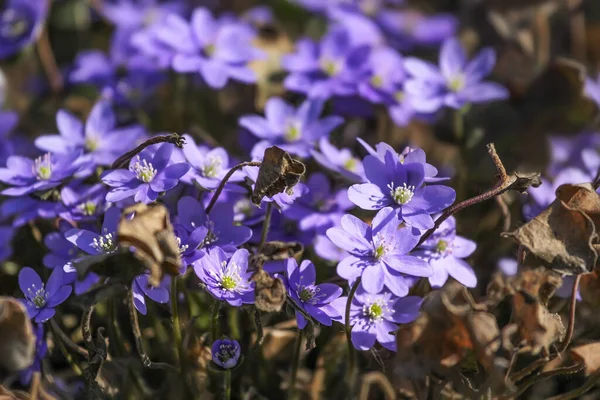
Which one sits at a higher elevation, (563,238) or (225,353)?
(563,238)

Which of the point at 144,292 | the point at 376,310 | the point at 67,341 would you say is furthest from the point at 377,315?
the point at 67,341

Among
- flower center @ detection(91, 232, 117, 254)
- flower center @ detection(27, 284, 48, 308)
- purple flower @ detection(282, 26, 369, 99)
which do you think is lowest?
flower center @ detection(27, 284, 48, 308)

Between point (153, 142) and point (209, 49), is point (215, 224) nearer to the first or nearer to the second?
point (153, 142)

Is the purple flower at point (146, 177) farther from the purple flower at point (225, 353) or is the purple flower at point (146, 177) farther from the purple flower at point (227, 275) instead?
the purple flower at point (225, 353)

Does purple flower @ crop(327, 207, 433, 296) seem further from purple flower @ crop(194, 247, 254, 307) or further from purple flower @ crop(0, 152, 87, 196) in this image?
purple flower @ crop(0, 152, 87, 196)

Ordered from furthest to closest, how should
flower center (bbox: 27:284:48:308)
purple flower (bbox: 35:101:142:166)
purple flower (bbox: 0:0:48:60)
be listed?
1. purple flower (bbox: 0:0:48:60)
2. purple flower (bbox: 35:101:142:166)
3. flower center (bbox: 27:284:48:308)

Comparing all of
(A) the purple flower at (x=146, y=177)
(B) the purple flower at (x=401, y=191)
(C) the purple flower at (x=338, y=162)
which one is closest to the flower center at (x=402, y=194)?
(B) the purple flower at (x=401, y=191)

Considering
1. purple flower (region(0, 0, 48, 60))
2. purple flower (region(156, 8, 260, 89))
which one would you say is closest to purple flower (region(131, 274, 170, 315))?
purple flower (region(156, 8, 260, 89))

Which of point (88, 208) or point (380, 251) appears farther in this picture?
point (88, 208)
